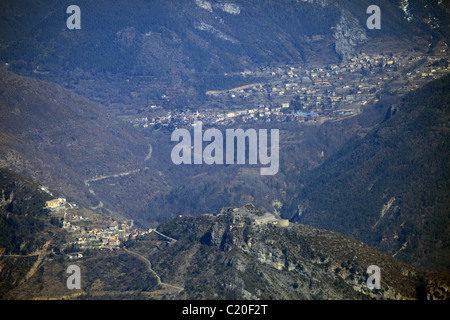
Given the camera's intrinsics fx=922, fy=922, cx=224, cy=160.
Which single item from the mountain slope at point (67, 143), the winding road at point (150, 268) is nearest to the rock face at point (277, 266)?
the winding road at point (150, 268)

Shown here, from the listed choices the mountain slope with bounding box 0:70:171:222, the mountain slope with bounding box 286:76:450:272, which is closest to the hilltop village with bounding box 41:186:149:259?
the mountain slope with bounding box 0:70:171:222

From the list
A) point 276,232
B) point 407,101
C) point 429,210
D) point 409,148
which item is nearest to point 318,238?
point 276,232

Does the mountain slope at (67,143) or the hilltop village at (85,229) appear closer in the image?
the hilltop village at (85,229)

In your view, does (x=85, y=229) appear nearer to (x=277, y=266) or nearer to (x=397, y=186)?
(x=277, y=266)

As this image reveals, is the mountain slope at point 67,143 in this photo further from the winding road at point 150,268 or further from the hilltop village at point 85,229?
the winding road at point 150,268

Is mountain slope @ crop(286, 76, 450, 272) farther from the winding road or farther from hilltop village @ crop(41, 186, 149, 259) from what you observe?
the winding road

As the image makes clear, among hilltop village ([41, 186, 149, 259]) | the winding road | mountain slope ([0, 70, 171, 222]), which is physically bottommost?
the winding road

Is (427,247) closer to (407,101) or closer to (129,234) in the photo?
(129,234)
